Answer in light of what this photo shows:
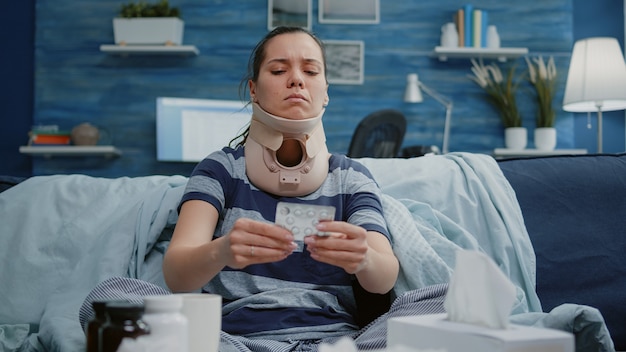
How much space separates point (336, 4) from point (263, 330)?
3.79 m

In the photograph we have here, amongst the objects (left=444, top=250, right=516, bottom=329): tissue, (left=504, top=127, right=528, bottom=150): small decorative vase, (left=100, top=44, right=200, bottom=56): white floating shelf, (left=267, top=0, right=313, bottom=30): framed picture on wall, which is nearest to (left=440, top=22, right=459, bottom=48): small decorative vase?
(left=504, top=127, right=528, bottom=150): small decorative vase

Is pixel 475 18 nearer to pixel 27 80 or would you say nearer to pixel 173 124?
pixel 173 124

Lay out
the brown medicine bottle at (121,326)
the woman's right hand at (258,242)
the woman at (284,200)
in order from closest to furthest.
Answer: the brown medicine bottle at (121,326)
the woman's right hand at (258,242)
the woman at (284,200)

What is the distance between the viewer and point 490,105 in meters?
4.86

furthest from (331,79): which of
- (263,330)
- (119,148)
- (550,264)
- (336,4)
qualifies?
(263,330)

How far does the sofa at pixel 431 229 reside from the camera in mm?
1603

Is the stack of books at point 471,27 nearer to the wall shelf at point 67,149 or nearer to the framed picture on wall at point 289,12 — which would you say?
the framed picture on wall at point 289,12

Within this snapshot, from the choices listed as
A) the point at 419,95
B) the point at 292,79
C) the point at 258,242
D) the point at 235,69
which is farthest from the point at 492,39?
the point at 258,242

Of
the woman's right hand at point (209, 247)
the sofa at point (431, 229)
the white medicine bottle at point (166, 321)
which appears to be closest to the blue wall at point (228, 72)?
the sofa at point (431, 229)

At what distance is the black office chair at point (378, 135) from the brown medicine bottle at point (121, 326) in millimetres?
3077

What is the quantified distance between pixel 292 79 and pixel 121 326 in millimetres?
859

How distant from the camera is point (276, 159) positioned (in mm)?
1536

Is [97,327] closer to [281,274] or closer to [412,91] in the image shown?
[281,274]

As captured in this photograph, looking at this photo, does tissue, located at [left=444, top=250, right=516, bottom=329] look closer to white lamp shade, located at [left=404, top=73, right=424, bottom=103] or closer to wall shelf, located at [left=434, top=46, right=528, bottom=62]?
white lamp shade, located at [left=404, top=73, right=424, bottom=103]
